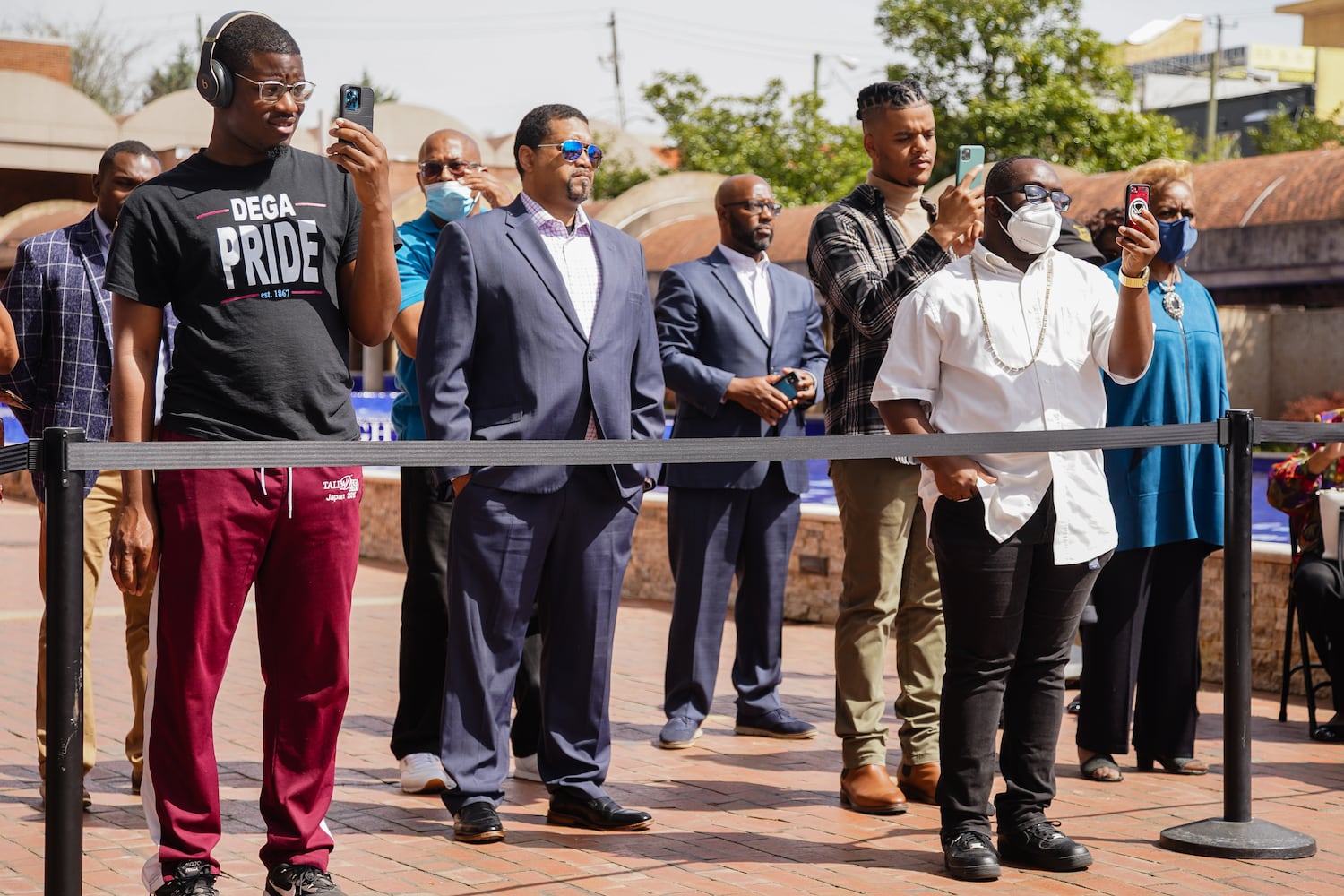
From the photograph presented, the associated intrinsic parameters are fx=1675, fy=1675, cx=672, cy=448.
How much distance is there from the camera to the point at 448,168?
245 inches

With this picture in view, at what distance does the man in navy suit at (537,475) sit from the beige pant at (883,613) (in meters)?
0.83

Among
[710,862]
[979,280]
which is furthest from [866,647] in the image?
[979,280]

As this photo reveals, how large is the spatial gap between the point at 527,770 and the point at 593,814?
93cm

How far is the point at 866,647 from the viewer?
5832 millimetres

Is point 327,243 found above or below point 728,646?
above

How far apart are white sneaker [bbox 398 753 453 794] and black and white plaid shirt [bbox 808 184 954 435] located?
1816 mm

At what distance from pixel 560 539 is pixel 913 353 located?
1266 mm

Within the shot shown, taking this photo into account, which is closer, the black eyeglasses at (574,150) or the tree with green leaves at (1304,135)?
the black eyeglasses at (574,150)

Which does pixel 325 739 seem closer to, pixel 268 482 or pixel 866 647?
pixel 268 482

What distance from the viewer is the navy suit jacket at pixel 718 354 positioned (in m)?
6.98

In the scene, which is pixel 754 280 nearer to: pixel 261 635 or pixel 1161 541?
pixel 1161 541

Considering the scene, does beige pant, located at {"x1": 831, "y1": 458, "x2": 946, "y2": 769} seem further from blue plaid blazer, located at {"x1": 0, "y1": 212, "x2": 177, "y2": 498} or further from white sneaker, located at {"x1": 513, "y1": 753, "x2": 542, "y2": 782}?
blue plaid blazer, located at {"x1": 0, "y1": 212, "x2": 177, "y2": 498}

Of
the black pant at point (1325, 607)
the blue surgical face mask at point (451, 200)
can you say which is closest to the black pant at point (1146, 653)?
the black pant at point (1325, 607)

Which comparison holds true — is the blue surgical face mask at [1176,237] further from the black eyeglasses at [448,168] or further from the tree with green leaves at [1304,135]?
the tree with green leaves at [1304,135]
